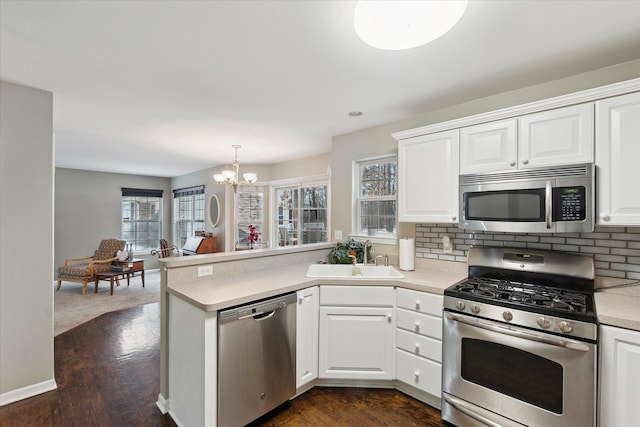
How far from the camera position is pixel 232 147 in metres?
4.42

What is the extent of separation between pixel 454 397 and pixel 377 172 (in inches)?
87.8

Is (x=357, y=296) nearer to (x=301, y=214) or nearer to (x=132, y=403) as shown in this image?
(x=132, y=403)

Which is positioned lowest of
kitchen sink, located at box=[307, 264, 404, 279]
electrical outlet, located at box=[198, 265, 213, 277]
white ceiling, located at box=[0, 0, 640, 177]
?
kitchen sink, located at box=[307, 264, 404, 279]

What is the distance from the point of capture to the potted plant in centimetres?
298

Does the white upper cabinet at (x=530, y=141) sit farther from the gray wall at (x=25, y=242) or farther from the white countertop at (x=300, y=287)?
the gray wall at (x=25, y=242)

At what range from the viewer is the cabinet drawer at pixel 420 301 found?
2080 millimetres

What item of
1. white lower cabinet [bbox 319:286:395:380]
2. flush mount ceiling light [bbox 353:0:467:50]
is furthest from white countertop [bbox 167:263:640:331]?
flush mount ceiling light [bbox 353:0:467:50]

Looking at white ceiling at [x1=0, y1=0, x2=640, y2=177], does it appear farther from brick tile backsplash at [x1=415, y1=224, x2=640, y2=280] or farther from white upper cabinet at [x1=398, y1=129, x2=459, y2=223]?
brick tile backsplash at [x1=415, y1=224, x2=640, y2=280]

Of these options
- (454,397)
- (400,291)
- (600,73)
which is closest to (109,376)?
(400,291)

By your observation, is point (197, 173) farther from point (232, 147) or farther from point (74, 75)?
point (74, 75)

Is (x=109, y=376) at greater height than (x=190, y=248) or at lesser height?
lesser

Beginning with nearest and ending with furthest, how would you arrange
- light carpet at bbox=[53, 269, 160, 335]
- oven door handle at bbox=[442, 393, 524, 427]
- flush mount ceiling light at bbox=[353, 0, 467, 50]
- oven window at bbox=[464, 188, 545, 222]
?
flush mount ceiling light at bbox=[353, 0, 467, 50] → oven door handle at bbox=[442, 393, 524, 427] → oven window at bbox=[464, 188, 545, 222] → light carpet at bbox=[53, 269, 160, 335]

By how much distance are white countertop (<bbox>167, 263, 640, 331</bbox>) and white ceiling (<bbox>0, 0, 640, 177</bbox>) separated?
1.55 meters

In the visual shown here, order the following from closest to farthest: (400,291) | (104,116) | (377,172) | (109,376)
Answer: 1. (400,291)
2. (109,376)
3. (104,116)
4. (377,172)
